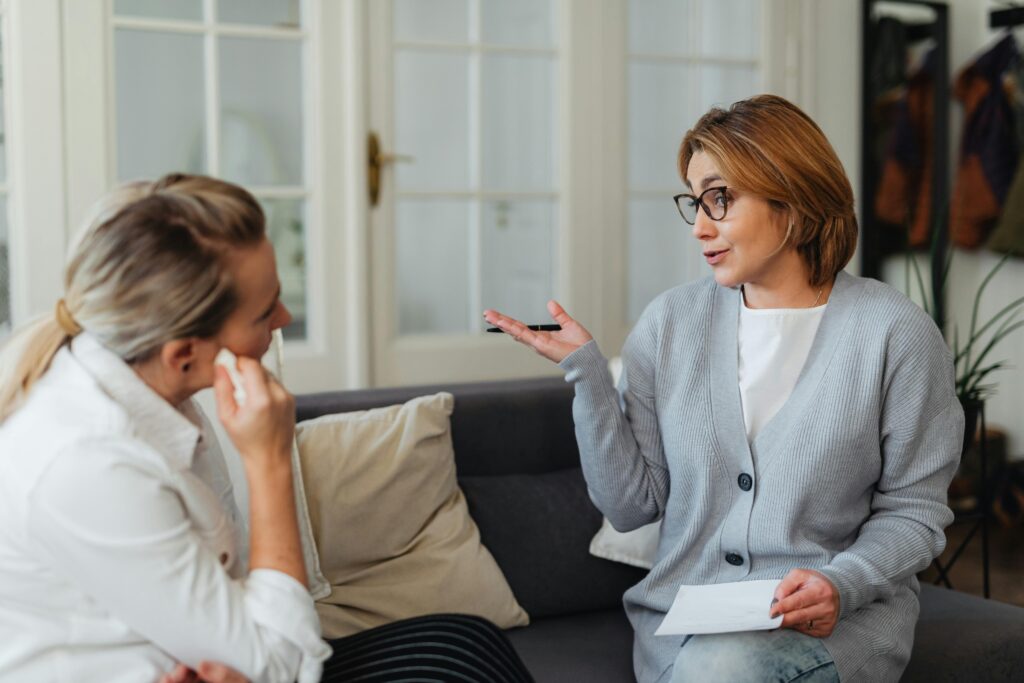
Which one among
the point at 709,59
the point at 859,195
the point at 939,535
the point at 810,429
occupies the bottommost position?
the point at 939,535

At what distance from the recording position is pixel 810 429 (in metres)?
1.70

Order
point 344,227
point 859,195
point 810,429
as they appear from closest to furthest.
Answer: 1. point 810,429
2. point 344,227
3. point 859,195

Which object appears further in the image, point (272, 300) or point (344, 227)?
point (344, 227)

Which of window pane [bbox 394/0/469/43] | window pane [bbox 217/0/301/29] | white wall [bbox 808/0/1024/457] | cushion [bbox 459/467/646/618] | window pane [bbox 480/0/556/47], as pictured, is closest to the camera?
cushion [bbox 459/467/646/618]

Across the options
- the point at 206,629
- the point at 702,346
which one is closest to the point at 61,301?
the point at 206,629

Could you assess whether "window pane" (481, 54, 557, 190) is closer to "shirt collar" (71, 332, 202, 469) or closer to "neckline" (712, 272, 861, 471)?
"neckline" (712, 272, 861, 471)

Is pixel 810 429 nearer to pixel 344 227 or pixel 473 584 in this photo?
pixel 473 584

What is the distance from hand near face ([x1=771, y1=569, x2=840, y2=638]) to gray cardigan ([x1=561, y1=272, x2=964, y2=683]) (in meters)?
0.04

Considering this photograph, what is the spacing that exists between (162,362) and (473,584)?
92cm

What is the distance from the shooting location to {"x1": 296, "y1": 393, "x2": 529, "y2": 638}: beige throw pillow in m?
1.95

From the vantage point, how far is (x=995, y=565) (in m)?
3.58

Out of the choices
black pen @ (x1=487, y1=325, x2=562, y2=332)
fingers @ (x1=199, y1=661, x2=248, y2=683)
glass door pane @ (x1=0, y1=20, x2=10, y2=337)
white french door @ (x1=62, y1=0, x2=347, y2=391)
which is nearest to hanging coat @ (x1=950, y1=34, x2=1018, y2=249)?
white french door @ (x1=62, y1=0, x2=347, y2=391)

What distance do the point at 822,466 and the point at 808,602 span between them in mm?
226

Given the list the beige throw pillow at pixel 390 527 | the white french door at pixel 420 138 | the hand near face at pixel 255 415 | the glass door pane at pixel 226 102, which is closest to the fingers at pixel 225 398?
the hand near face at pixel 255 415
